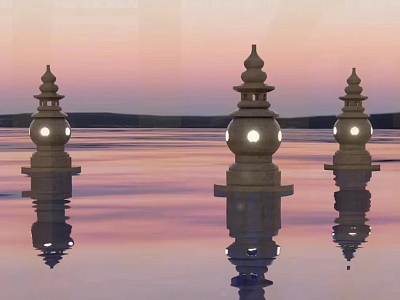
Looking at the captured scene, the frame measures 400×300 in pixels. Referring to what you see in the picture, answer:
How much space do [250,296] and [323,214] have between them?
8.46 metres

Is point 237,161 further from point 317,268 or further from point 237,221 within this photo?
point 317,268

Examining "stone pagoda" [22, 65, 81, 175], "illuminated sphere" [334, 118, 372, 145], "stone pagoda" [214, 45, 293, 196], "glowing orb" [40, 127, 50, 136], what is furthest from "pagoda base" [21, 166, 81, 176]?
"illuminated sphere" [334, 118, 372, 145]

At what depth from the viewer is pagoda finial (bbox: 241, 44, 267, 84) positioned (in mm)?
23375

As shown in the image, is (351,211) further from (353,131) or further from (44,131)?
(44,131)

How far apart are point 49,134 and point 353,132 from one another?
9.57 meters

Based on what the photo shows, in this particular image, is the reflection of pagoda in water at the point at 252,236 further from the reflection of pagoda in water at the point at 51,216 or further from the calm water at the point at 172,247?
the reflection of pagoda in water at the point at 51,216

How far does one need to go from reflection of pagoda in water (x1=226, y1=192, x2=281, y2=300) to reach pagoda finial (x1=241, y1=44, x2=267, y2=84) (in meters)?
2.98

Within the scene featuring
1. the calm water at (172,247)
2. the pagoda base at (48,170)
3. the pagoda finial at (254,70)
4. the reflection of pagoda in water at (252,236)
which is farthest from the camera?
the pagoda base at (48,170)

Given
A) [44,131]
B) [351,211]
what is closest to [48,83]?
[44,131]

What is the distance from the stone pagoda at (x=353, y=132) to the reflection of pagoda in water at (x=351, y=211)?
7.40ft

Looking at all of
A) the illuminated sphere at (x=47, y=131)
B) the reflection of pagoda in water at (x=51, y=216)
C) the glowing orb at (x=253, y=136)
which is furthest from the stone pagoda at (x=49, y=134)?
the glowing orb at (x=253, y=136)

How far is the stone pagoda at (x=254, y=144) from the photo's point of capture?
22531mm

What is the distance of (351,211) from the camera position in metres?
18.4

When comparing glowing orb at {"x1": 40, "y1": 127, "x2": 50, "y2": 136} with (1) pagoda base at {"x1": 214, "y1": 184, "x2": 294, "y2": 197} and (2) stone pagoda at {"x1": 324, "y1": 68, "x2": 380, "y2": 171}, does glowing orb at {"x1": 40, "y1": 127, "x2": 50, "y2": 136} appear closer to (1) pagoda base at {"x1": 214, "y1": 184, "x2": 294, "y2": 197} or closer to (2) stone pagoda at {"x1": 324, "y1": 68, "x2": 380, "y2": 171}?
(1) pagoda base at {"x1": 214, "y1": 184, "x2": 294, "y2": 197}
